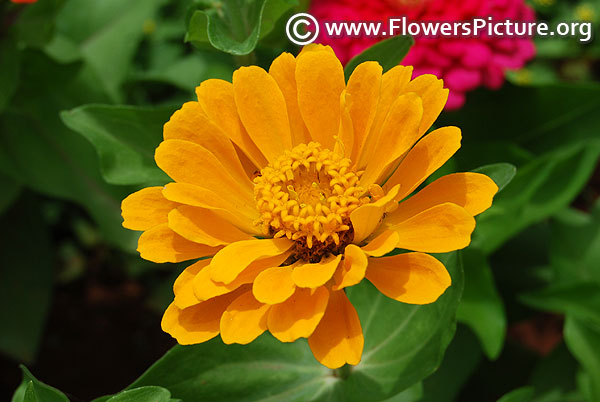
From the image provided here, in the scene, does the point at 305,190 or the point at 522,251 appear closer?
the point at 305,190

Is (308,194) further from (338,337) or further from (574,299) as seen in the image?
(574,299)

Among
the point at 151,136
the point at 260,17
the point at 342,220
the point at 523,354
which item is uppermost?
the point at 260,17

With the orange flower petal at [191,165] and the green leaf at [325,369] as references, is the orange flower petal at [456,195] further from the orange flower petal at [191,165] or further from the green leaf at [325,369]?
the orange flower petal at [191,165]

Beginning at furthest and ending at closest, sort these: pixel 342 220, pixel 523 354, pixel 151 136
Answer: pixel 523 354 < pixel 151 136 < pixel 342 220

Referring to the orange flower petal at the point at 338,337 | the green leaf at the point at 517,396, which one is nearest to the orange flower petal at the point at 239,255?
the orange flower petal at the point at 338,337

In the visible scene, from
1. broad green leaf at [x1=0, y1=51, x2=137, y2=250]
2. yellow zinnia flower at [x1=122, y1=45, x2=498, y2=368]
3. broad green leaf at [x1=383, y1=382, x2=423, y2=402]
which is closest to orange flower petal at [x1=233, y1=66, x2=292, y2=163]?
yellow zinnia flower at [x1=122, y1=45, x2=498, y2=368]

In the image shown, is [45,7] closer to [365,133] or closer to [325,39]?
[325,39]

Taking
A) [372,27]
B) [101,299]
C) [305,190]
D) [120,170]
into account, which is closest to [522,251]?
[372,27]
